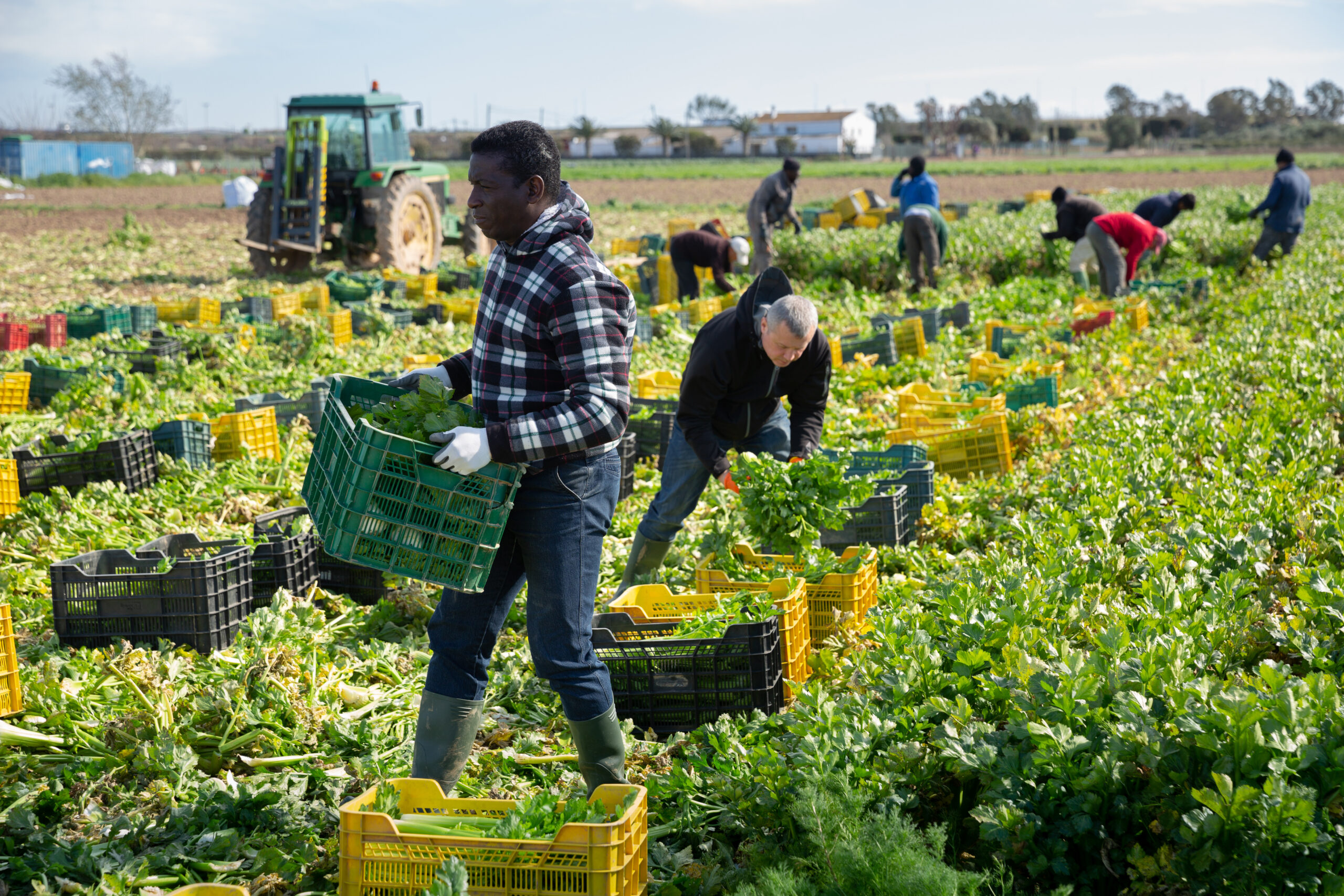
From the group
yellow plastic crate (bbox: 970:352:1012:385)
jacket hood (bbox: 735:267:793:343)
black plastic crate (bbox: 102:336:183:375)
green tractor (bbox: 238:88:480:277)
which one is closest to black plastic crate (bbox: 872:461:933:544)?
jacket hood (bbox: 735:267:793:343)

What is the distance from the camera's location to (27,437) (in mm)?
7875

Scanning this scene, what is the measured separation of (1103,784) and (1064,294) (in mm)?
12638

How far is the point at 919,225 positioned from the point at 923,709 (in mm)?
12436

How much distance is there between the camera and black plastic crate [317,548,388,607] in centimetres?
547

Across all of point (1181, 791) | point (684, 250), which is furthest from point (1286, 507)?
point (684, 250)

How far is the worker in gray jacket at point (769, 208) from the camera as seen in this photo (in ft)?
49.9

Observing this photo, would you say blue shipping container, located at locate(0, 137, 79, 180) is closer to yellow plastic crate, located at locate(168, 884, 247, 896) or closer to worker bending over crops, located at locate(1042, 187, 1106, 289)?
worker bending over crops, located at locate(1042, 187, 1106, 289)

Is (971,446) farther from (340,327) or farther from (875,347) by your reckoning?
(340,327)

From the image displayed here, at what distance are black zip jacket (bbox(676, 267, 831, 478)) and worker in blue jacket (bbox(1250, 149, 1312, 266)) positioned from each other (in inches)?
497

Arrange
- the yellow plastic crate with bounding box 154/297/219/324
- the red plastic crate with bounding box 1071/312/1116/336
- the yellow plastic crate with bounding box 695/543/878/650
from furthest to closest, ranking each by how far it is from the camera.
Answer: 1. the yellow plastic crate with bounding box 154/297/219/324
2. the red plastic crate with bounding box 1071/312/1116/336
3. the yellow plastic crate with bounding box 695/543/878/650

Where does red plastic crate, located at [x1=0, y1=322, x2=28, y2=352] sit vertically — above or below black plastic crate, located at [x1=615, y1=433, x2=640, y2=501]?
above

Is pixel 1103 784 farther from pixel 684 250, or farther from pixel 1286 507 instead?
pixel 684 250

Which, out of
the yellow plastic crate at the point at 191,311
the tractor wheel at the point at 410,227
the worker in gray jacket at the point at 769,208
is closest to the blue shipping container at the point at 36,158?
the tractor wheel at the point at 410,227

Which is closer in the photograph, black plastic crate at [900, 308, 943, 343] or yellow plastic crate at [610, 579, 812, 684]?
yellow plastic crate at [610, 579, 812, 684]
